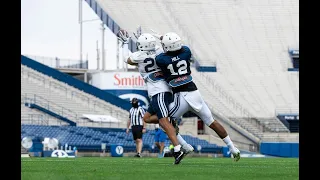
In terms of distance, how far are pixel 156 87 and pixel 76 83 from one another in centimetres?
2579

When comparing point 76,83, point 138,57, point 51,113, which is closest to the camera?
point 138,57

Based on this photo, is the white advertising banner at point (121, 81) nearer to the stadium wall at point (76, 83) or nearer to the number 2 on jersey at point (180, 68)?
the stadium wall at point (76, 83)

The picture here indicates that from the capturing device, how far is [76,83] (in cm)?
3712

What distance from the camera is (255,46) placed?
1704 inches

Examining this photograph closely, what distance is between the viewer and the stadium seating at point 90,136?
2888cm

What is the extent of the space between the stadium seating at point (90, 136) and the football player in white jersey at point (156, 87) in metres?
16.1

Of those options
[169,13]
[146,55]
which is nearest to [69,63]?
[169,13]

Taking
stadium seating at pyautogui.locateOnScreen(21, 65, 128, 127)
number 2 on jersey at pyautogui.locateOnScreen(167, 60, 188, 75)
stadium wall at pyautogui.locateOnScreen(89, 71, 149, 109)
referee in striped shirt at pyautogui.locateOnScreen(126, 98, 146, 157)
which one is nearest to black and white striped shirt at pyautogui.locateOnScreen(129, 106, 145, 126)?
referee in striped shirt at pyautogui.locateOnScreen(126, 98, 146, 157)

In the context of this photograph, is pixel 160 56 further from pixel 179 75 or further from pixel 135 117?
pixel 135 117

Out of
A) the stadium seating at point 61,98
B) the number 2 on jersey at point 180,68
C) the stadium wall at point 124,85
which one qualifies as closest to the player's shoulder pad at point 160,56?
the number 2 on jersey at point 180,68

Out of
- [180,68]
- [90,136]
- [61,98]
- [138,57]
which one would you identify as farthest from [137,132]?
[61,98]

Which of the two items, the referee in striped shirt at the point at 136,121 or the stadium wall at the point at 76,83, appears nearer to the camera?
the referee in striped shirt at the point at 136,121
